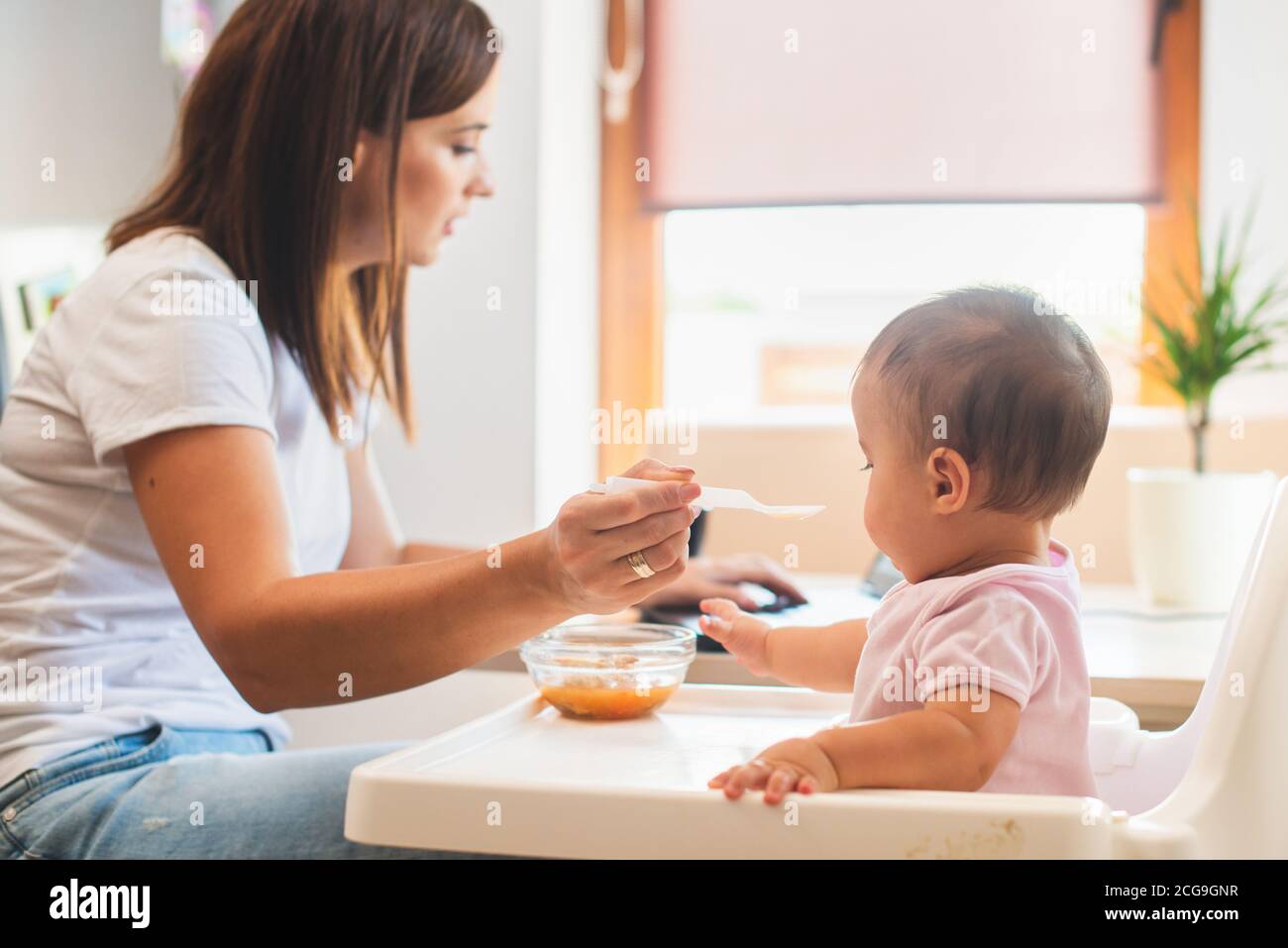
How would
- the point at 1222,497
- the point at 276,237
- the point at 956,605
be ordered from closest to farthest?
the point at 956,605, the point at 276,237, the point at 1222,497

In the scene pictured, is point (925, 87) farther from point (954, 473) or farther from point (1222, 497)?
point (954, 473)

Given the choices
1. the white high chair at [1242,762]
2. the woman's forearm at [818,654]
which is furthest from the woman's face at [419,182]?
the white high chair at [1242,762]

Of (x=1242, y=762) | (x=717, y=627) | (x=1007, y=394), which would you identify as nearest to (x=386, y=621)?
(x=717, y=627)

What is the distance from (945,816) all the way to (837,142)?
72.1 inches

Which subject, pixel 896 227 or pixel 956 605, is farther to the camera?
pixel 896 227

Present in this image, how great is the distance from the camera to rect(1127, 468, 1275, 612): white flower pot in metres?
1.55

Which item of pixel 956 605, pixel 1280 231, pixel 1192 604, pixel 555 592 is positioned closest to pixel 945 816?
pixel 956 605

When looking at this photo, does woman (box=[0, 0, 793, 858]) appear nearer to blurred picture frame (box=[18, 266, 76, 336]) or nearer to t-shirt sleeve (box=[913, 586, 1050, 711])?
t-shirt sleeve (box=[913, 586, 1050, 711])

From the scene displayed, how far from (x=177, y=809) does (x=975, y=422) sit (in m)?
0.68

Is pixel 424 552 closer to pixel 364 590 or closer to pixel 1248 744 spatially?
pixel 364 590

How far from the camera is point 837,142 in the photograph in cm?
223

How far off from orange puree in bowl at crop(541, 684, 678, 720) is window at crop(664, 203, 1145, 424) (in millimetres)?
1342

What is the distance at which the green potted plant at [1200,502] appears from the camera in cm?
156

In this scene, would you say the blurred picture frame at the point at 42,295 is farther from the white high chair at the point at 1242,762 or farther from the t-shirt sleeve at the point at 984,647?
the white high chair at the point at 1242,762
